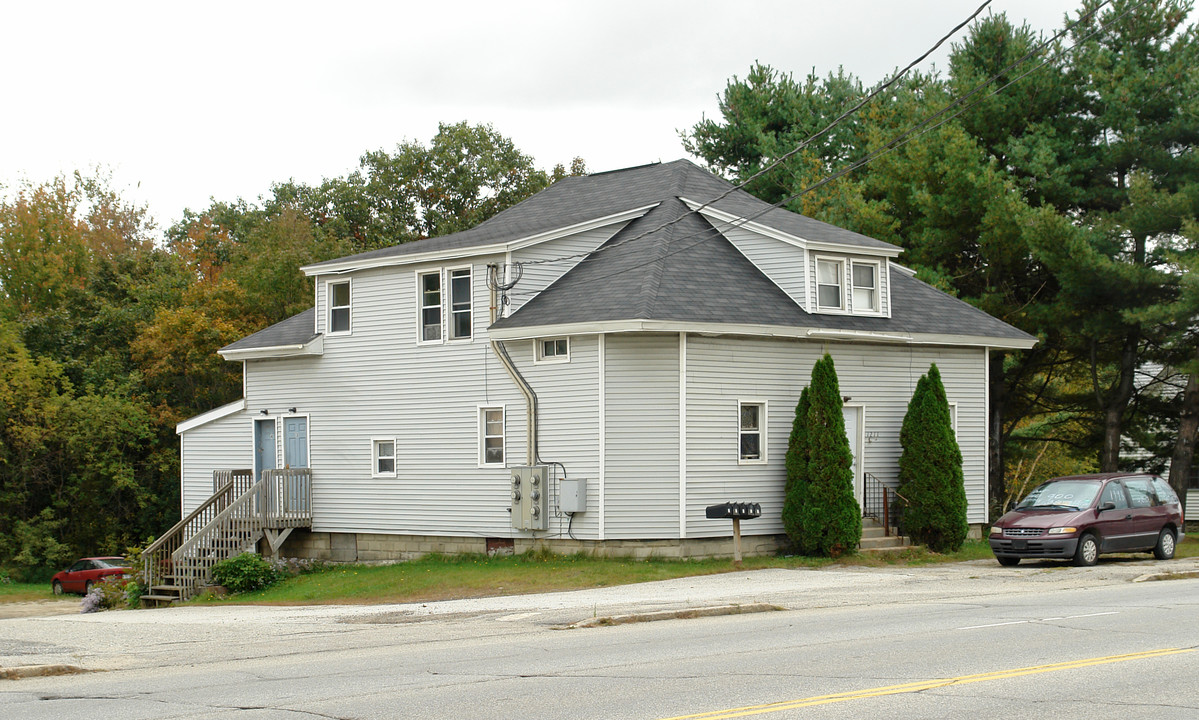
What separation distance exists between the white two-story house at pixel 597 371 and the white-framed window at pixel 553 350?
37mm

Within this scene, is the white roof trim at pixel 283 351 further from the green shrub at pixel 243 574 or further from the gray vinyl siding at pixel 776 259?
the gray vinyl siding at pixel 776 259

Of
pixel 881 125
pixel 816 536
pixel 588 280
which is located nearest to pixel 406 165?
pixel 881 125

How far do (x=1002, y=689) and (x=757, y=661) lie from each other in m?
2.47

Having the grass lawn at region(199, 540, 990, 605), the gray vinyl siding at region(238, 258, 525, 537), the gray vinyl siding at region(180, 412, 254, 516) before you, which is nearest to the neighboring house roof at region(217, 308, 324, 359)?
the gray vinyl siding at region(238, 258, 525, 537)

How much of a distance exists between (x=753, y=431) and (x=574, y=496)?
3.81m

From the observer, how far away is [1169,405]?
1364 inches

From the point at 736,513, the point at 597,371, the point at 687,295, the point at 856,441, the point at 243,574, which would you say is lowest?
the point at 243,574

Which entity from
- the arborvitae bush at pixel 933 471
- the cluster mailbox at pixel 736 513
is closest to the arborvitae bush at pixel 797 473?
the cluster mailbox at pixel 736 513

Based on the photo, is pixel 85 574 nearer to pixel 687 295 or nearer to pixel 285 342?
pixel 285 342

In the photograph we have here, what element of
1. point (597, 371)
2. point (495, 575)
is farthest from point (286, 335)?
point (495, 575)

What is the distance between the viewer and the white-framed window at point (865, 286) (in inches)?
1011

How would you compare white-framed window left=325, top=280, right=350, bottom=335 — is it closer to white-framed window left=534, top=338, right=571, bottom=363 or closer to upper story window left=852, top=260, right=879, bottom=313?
white-framed window left=534, top=338, right=571, bottom=363

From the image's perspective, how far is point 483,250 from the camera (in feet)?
79.5

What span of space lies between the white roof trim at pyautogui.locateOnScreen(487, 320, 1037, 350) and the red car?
15.7 meters
